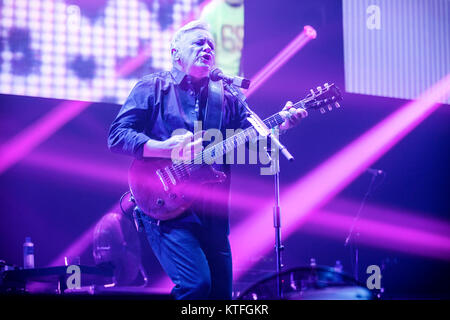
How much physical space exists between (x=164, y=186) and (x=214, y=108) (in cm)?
59

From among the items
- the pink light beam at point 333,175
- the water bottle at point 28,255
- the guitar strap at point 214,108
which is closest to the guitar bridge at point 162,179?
the guitar strap at point 214,108

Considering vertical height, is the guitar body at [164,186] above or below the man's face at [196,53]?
below

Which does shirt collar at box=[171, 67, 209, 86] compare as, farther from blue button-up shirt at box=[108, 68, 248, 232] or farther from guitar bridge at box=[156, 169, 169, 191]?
guitar bridge at box=[156, 169, 169, 191]

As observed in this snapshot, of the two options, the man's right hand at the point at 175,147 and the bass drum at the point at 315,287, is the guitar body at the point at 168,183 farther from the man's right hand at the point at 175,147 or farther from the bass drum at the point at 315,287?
the bass drum at the point at 315,287

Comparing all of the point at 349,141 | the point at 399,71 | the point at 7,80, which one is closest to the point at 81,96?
the point at 7,80

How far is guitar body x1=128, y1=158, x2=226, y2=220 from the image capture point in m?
3.13

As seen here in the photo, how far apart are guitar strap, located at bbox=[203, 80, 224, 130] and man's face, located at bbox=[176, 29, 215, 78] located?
0.12 m

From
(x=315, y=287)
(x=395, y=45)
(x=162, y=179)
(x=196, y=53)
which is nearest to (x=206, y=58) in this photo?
Result: (x=196, y=53)

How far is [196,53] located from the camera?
3.44 metres

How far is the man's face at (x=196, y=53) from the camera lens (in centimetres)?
343

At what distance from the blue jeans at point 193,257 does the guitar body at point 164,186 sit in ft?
0.24

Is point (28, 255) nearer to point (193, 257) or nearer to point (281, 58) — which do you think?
point (193, 257)

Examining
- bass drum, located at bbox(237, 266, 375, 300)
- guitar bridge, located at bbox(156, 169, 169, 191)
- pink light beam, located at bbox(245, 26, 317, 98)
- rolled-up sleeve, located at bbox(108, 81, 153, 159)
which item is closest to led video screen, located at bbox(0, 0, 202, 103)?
pink light beam, located at bbox(245, 26, 317, 98)

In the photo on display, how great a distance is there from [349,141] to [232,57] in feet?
6.47
